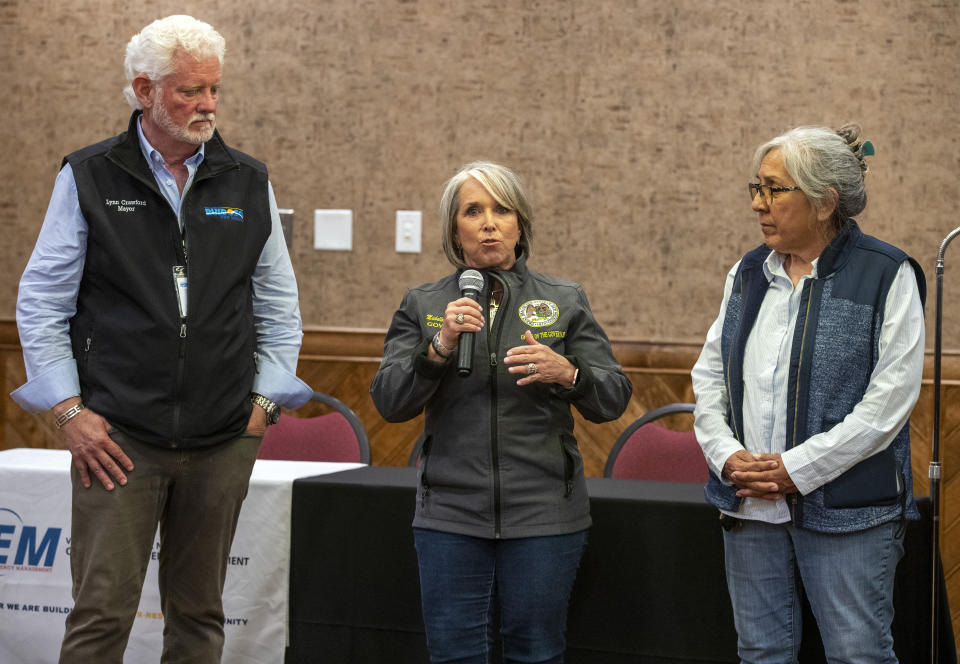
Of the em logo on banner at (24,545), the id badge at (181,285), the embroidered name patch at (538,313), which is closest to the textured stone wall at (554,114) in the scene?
the em logo on banner at (24,545)

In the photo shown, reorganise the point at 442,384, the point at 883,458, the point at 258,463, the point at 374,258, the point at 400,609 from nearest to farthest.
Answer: the point at 883,458
the point at 442,384
the point at 400,609
the point at 258,463
the point at 374,258

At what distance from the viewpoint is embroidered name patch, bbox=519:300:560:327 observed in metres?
2.23

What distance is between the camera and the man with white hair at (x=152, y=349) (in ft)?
6.92

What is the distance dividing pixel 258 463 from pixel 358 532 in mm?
458

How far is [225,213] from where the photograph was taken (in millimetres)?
2244

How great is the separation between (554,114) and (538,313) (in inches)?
89.3

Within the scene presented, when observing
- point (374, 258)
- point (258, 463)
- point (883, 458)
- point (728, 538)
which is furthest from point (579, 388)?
point (374, 258)

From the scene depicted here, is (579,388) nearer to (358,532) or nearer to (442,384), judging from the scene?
(442,384)

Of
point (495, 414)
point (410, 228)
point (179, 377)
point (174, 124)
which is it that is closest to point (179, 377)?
point (179, 377)

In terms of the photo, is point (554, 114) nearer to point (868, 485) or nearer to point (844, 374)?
point (844, 374)

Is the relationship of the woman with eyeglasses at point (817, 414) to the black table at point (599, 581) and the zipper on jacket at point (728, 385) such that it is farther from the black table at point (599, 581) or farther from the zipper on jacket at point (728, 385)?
the black table at point (599, 581)

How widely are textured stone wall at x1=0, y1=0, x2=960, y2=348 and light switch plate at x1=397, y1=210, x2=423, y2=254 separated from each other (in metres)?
0.03

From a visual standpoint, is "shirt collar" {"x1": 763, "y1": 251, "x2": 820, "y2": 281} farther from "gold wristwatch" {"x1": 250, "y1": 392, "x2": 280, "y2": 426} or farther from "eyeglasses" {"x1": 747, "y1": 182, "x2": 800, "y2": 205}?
"gold wristwatch" {"x1": 250, "y1": 392, "x2": 280, "y2": 426}

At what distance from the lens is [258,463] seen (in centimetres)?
304
